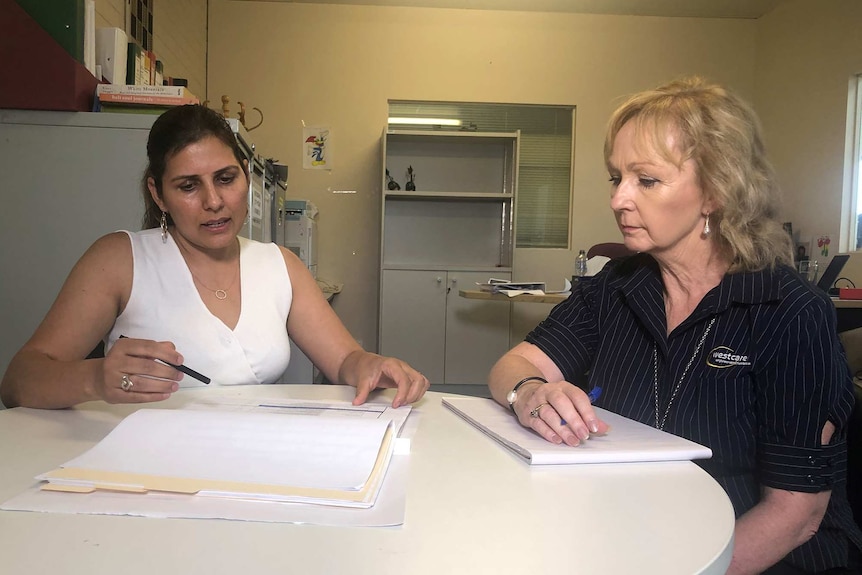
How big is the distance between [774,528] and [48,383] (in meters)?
1.11

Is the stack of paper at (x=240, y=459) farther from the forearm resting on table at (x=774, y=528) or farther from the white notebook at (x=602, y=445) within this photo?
the forearm resting on table at (x=774, y=528)

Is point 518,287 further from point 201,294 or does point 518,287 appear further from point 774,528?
point 774,528

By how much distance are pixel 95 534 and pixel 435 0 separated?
4.78m

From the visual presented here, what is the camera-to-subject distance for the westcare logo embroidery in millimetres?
998

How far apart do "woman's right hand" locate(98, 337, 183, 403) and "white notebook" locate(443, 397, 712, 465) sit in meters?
0.45

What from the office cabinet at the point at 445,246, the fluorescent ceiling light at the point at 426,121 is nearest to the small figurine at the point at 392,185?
the office cabinet at the point at 445,246

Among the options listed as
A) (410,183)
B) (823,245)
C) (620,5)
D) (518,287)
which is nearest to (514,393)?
(518,287)

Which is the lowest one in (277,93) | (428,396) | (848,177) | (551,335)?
(428,396)

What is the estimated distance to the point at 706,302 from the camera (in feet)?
3.46

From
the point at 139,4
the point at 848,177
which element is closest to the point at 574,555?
the point at 139,4

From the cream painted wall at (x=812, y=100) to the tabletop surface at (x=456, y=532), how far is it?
351 cm

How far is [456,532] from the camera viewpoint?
1.71 ft

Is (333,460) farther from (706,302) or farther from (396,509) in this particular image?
(706,302)

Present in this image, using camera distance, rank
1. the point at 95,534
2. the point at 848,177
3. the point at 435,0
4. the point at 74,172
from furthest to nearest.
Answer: the point at 435,0, the point at 848,177, the point at 74,172, the point at 95,534
